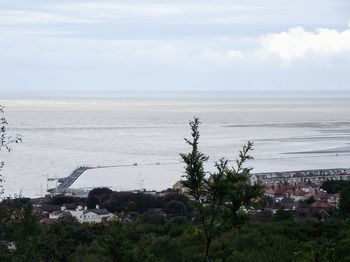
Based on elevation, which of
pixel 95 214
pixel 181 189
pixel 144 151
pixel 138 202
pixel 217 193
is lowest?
pixel 95 214

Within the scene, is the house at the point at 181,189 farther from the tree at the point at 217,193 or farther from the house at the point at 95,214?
the house at the point at 95,214

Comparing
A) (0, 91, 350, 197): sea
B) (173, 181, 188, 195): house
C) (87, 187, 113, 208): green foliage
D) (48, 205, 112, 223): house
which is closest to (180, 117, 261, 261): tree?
(173, 181, 188, 195): house

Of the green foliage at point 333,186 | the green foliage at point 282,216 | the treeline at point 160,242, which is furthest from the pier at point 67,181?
the green foliage at point 282,216

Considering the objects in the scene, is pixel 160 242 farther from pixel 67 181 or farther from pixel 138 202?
pixel 67 181

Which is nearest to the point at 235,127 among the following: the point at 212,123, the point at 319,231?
the point at 212,123

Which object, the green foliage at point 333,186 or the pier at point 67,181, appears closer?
the green foliage at point 333,186

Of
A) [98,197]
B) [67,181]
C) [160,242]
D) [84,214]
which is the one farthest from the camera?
[67,181]

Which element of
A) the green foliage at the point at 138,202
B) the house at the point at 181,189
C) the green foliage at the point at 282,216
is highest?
the house at the point at 181,189

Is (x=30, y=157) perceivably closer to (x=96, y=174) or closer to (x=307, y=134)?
(x=96, y=174)

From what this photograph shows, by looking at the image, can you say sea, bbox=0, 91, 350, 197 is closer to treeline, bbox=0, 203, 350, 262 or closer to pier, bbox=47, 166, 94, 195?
pier, bbox=47, 166, 94, 195

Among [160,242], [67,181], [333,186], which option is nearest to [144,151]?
[67,181]

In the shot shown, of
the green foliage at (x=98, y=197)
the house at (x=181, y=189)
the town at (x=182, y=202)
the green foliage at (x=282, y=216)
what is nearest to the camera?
the house at (x=181, y=189)
